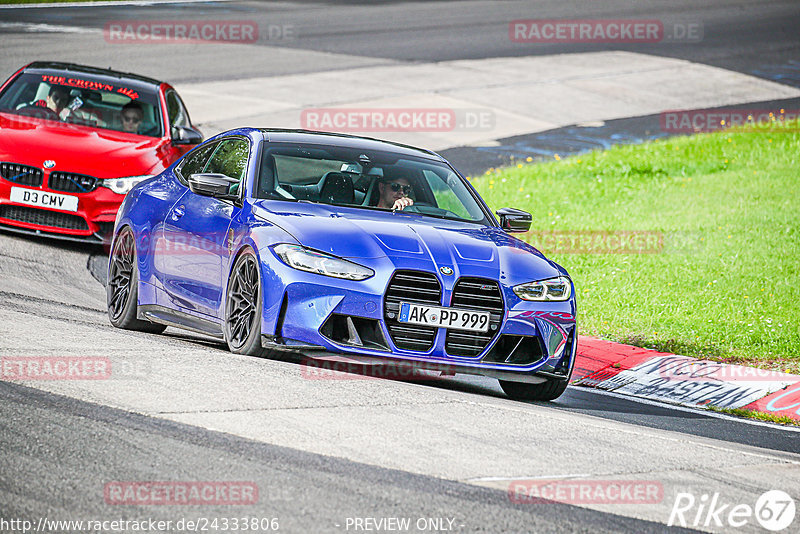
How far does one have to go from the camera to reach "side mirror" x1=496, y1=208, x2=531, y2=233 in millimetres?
8969

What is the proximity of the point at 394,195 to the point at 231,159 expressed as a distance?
124 cm

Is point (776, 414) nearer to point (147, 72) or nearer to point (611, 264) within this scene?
point (611, 264)

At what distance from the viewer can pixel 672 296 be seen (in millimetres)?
12609

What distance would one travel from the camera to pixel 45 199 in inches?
493

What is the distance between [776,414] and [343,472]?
4.69 metres

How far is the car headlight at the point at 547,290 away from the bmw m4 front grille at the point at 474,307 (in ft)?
0.57

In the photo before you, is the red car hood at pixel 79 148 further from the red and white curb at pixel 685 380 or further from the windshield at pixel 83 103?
the red and white curb at pixel 685 380

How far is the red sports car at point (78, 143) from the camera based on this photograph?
12531 mm

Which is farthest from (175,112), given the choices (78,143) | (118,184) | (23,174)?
(23,174)

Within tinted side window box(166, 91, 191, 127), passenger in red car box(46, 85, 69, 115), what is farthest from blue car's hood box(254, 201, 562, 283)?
tinted side window box(166, 91, 191, 127)

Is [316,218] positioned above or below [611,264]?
above

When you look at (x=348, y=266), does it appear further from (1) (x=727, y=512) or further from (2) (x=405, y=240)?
(1) (x=727, y=512)

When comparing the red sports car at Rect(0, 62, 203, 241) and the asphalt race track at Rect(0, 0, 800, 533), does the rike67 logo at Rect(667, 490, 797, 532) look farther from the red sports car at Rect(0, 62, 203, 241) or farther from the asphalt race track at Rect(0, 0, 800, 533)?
the red sports car at Rect(0, 62, 203, 241)

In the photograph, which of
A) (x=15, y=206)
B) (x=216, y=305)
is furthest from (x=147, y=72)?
(x=216, y=305)
